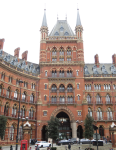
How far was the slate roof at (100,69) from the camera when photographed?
59.9m

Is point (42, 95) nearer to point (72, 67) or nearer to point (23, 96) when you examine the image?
point (23, 96)

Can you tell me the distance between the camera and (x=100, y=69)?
62.8m

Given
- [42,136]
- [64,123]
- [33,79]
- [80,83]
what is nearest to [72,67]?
[80,83]

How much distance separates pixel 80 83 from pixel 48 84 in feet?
32.7

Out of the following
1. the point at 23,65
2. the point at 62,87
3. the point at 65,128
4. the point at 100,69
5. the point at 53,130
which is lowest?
the point at 65,128

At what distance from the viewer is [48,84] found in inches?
2188

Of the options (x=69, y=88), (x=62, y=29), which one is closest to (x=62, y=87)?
(x=69, y=88)

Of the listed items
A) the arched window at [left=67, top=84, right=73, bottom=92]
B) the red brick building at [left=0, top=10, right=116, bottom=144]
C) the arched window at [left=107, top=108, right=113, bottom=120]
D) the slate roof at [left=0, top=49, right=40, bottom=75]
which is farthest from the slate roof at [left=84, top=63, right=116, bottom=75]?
the slate roof at [left=0, top=49, right=40, bottom=75]

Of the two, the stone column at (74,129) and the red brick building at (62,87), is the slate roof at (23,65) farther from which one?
the stone column at (74,129)

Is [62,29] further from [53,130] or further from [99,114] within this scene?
[53,130]

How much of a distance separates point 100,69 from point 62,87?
53.4 feet

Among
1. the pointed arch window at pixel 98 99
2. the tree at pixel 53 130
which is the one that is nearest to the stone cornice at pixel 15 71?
the tree at pixel 53 130

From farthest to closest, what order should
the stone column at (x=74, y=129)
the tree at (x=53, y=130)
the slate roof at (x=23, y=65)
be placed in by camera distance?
1. the slate roof at (x=23, y=65)
2. the stone column at (x=74, y=129)
3. the tree at (x=53, y=130)

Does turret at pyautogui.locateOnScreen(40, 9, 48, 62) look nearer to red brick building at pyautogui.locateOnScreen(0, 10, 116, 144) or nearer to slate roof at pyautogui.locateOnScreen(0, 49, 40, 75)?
red brick building at pyautogui.locateOnScreen(0, 10, 116, 144)
